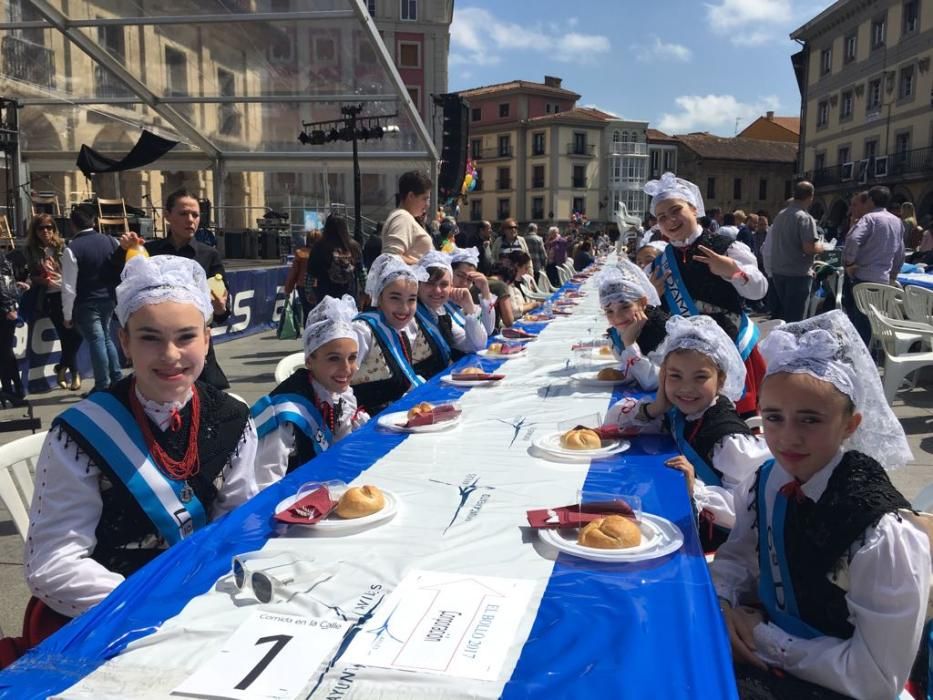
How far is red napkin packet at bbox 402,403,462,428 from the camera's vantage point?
2623 millimetres

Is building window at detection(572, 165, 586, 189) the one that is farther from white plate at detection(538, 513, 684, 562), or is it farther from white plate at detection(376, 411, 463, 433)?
white plate at detection(538, 513, 684, 562)

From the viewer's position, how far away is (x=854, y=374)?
5.40 ft

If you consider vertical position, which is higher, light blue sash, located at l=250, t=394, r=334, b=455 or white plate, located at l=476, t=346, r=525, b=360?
light blue sash, located at l=250, t=394, r=334, b=455

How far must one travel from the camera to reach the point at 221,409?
6.55 feet

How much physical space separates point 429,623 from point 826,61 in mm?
45388

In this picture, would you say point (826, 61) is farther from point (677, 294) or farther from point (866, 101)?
point (677, 294)

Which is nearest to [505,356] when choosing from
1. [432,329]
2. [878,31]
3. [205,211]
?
[432,329]

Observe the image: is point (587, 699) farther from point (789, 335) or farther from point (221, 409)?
point (221, 409)

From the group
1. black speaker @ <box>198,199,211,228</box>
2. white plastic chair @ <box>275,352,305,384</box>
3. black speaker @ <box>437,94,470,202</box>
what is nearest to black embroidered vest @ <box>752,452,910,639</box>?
white plastic chair @ <box>275,352,305,384</box>

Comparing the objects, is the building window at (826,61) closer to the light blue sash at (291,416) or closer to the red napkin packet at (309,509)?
the light blue sash at (291,416)

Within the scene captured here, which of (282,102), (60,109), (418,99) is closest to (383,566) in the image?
(282,102)

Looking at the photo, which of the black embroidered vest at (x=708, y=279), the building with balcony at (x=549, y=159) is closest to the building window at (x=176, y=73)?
the black embroidered vest at (x=708, y=279)

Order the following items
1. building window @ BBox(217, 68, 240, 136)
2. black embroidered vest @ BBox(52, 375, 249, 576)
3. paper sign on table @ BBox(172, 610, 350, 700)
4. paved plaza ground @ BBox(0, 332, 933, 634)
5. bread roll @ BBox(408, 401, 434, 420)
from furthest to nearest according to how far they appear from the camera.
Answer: building window @ BBox(217, 68, 240, 136), paved plaza ground @ BBox(0, 332, 933, 634), bread roll @ BBox(408, 401, 434, 420), black embroidered vest @ BBox(52, 375, 249, 576), paper sign on table @ BBox(172, 610, 350, 700)

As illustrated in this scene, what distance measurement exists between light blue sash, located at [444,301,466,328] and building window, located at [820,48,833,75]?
136 feet
